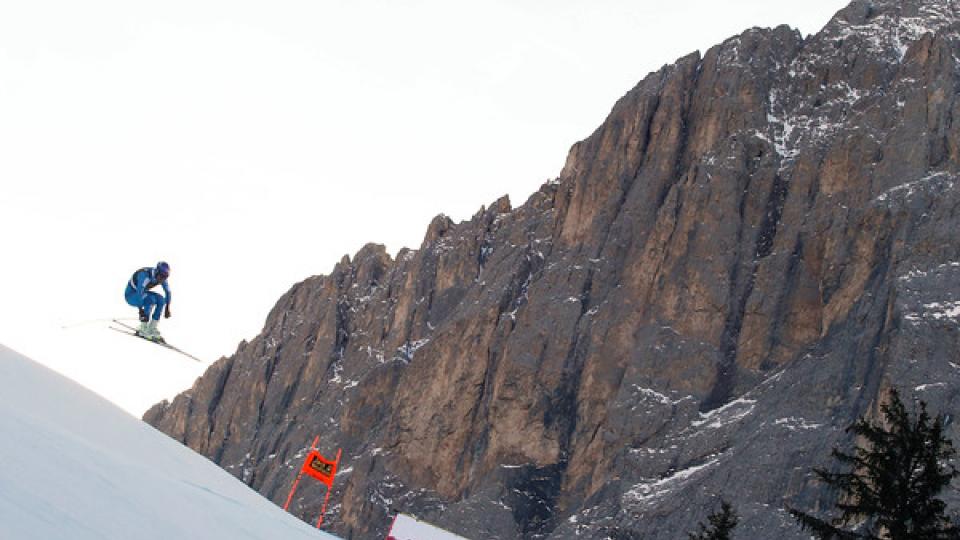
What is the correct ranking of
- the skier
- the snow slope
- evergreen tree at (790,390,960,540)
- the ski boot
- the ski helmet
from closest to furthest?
the snow slope < evergreen tree at (790,390,960,540) < the ski helmet < the skier < the ski boot

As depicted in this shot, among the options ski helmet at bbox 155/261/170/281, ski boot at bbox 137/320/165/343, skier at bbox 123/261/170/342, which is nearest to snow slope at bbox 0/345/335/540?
ski helmet at bbox 155/261/170/281

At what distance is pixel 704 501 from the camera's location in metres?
95.8

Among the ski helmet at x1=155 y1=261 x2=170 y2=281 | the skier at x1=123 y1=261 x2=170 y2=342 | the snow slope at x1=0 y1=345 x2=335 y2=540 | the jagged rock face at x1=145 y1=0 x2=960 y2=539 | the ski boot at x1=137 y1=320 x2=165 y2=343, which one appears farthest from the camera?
the jagged rock face at x1=145 y1=0 x2=960 y2=539

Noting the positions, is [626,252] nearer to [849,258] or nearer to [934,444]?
[849,258]

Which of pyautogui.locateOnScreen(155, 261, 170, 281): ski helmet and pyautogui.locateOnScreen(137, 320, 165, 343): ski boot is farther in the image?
pyautogui.locateOnScreen(137, 320, 165, 343): ski boot

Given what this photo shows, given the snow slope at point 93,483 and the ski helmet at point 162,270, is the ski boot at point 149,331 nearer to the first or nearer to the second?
the ski helmet at point 162,270

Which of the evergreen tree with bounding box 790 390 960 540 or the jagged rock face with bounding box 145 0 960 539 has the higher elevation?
the jagged rock face with bounding box 145 0 960 539

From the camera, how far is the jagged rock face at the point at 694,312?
9756 cm

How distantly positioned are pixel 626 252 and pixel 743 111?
68.8ft

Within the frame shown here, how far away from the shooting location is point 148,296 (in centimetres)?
2594

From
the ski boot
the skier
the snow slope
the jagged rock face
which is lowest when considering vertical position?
the snow slope

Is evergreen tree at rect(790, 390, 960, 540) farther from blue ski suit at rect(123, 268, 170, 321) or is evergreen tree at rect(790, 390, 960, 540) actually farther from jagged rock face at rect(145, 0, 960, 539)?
jagged rock face at rect(145, 0, 960, 539)

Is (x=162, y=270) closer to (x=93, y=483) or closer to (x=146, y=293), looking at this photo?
(x=146, y=293)

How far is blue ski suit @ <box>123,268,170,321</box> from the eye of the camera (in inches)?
1005
